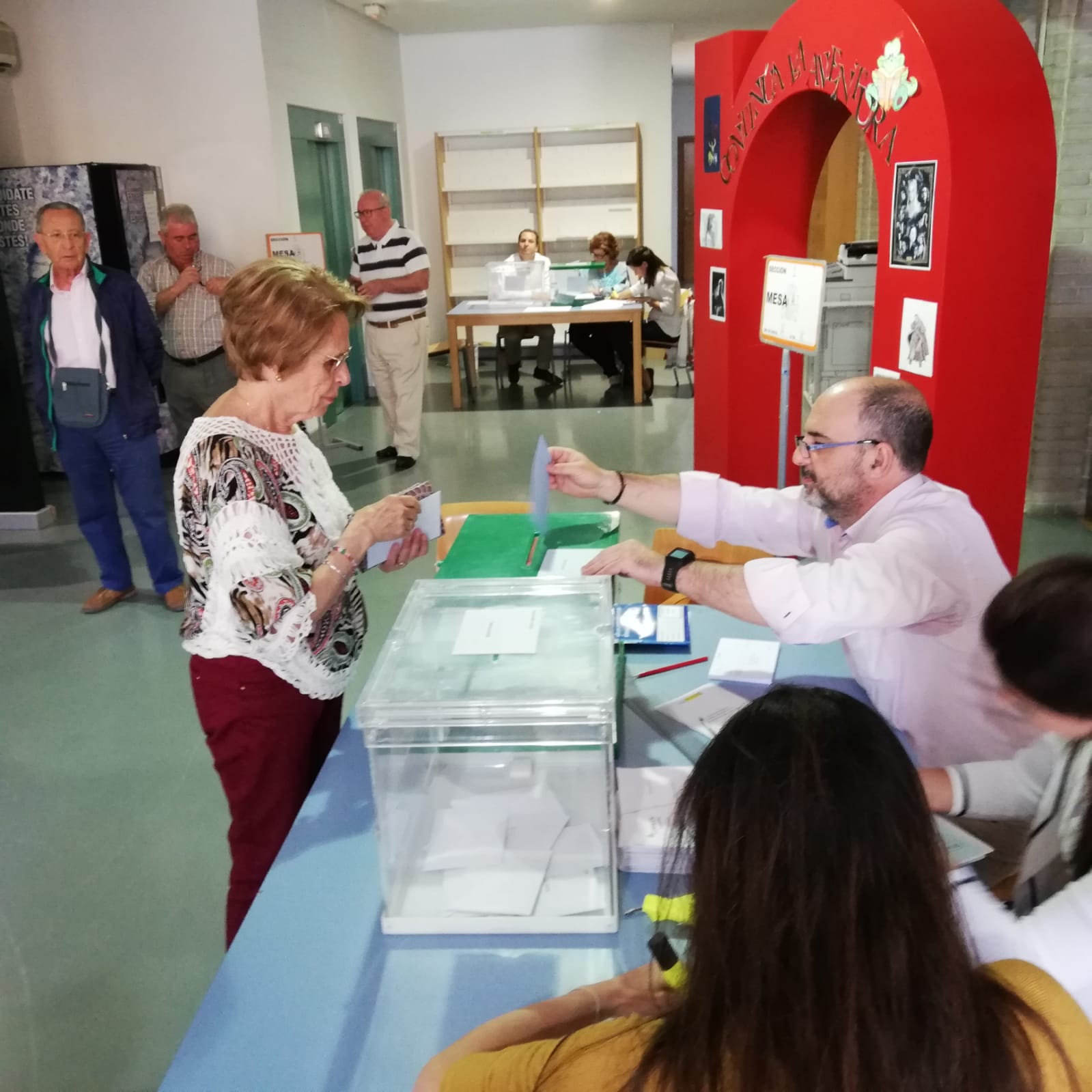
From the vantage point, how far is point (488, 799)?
1494 mm

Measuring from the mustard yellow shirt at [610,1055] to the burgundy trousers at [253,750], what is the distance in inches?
39.4

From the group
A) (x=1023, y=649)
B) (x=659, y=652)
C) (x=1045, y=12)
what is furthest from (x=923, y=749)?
(x=1045, y=12)

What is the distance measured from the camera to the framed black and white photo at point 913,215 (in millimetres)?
3062

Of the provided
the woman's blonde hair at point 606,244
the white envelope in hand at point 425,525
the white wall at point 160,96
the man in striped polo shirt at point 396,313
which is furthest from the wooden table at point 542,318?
the white envelope in hand at point 425,525

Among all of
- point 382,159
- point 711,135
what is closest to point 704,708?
point 711,135

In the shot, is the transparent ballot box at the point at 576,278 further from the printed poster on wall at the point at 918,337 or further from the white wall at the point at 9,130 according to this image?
the printed poster on wall at the point at 918,337

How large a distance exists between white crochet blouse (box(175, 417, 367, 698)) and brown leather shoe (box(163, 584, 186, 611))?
8.91 feet

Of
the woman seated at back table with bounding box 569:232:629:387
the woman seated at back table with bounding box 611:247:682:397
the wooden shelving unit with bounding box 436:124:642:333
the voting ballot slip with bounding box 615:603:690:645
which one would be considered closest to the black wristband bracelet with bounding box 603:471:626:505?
the voting ballot slip with bounding box 615:603:690:645

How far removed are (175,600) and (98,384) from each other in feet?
3.28

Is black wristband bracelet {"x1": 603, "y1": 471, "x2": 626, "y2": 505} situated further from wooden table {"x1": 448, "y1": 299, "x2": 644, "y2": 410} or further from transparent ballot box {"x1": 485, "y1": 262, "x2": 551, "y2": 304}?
transparent ballot box {"x1": 485, "y1": 262, "x2": 551, "y2": 304}

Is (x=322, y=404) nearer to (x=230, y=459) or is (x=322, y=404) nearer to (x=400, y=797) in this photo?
(x=230, y=459)

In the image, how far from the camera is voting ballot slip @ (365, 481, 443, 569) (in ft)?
7.36

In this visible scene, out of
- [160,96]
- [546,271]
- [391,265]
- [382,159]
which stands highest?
[160,96]

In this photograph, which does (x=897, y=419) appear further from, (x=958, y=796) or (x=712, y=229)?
(x=712, y=229)
